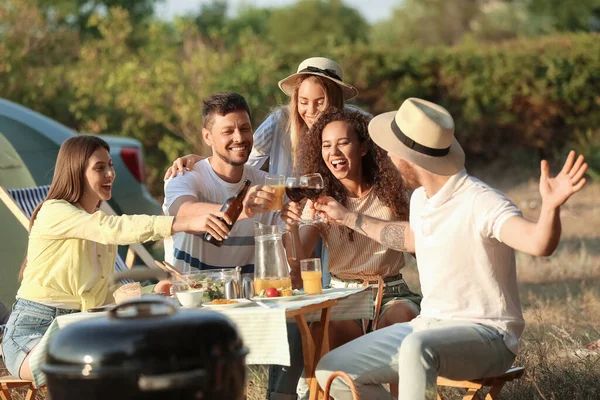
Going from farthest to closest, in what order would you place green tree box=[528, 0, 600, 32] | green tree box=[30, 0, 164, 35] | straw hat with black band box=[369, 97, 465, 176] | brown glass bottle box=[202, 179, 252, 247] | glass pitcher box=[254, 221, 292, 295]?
green tree box=[528, 0, 600, 32]
green tree box=[30, 0, 164, 35]
brown glass bottle box=[202, 179, 252, 247]
glass pitcher box=[254, 221, 292, 295]
straw hat with black band box=[369, 97, 465, 176]

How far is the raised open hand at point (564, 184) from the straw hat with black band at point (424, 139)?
586mm

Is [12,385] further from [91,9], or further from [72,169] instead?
[91,9]

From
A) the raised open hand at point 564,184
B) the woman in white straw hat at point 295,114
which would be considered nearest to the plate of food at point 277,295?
the raised open hand at point 564,184

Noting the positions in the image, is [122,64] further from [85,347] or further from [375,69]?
[85,347]

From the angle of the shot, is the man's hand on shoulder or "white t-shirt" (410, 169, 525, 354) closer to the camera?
"white t-shirt" (410, 169, 525, 354)

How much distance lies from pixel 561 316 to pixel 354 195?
303cm

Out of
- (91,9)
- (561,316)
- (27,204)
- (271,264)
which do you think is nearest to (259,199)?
(271,264)

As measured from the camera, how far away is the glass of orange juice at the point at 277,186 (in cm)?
500

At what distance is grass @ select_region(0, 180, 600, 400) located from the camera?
5.71m

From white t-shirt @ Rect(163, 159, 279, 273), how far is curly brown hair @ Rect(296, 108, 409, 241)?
50cm

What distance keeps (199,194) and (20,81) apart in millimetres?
12161

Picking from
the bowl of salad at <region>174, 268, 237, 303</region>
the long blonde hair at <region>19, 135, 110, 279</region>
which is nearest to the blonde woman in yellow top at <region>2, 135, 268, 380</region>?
the long blonde hair at <region>19, 135, 110, 279</region>

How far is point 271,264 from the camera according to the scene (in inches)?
191

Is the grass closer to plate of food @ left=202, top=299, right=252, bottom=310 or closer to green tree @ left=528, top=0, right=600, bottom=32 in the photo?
plate of food @ left=202, top=299, right=252, bottom=310
